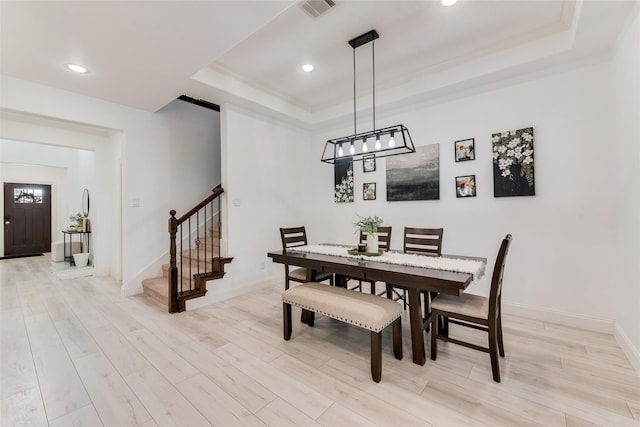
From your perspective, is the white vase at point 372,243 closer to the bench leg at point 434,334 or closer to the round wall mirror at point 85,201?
the bench leg at point 434,334

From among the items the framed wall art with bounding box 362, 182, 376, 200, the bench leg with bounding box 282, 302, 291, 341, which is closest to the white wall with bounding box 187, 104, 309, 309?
the framed wall art with bounding box 362, 182, 376, 200

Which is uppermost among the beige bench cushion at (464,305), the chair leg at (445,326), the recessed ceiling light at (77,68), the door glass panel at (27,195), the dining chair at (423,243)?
the recessed ceiling light at (77,68)

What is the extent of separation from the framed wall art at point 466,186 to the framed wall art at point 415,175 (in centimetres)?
24

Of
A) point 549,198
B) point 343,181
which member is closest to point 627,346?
point 549,198

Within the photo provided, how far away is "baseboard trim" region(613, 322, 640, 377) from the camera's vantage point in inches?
76.8

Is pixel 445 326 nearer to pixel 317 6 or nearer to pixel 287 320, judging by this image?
pixel 287 320

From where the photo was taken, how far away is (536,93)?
291 cm

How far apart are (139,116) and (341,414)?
4432 millimetres

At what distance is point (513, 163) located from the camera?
9.92 feet

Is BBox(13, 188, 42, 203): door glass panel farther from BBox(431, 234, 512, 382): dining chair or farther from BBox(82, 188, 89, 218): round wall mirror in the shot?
BBox(431, 234, 512, 382): dining chair

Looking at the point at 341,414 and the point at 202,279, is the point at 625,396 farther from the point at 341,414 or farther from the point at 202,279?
the point at 202,279

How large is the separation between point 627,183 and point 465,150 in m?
1.47

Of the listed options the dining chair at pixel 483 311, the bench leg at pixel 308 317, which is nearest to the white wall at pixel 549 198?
the dining chair at pixel 483 311

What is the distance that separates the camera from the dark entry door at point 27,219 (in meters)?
7.25
